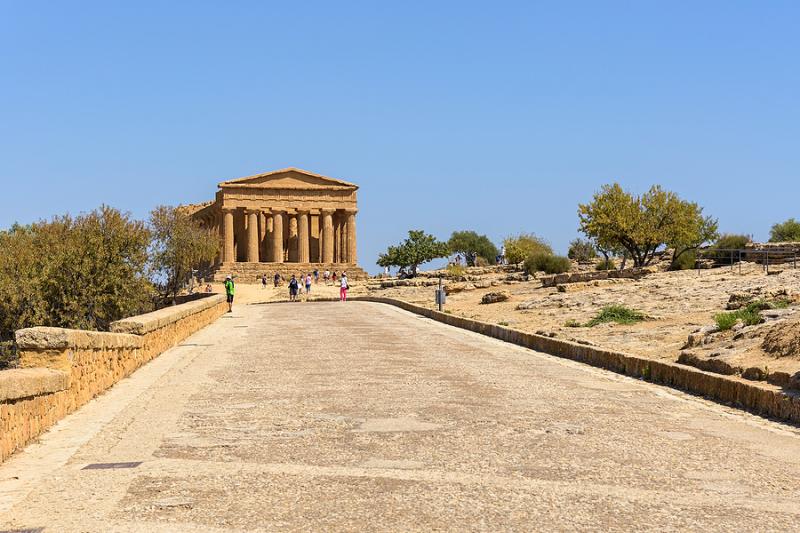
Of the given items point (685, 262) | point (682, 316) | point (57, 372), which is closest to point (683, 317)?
point (682, 316)

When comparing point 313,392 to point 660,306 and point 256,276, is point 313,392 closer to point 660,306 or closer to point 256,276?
point 660,306

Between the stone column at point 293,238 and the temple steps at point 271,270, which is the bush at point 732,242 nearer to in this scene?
the temple steps at point 271,270

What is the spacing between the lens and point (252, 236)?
339 feet

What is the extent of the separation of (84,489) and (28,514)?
0.68 m

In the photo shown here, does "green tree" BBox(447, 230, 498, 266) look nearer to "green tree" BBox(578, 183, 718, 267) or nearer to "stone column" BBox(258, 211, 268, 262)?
"stone column" BBox(258, 211, 268, 262)

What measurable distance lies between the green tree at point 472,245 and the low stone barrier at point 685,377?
12283cm

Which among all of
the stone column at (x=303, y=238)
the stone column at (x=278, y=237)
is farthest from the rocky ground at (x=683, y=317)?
the stone column at (x=303, y=238)

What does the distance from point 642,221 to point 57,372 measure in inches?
2335

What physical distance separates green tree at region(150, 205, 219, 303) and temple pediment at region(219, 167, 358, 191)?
34.4 metres

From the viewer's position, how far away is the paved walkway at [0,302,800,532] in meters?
6.18

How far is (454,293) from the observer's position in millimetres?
54125

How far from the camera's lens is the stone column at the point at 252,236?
337 ft

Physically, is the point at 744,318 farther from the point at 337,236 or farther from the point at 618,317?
the point at 337,236

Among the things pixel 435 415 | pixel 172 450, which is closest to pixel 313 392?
pixel 435 415
